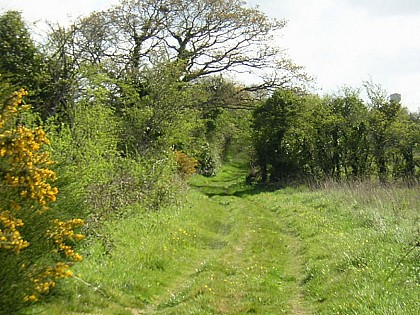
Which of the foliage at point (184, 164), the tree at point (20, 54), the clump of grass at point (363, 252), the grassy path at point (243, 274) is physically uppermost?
the tree at point (20, 54)

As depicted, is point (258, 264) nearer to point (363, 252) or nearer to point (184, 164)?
point (363, 252)

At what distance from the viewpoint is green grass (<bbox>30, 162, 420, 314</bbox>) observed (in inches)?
317

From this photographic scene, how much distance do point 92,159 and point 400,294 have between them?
8557mm

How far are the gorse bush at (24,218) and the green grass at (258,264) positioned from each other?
1.56 meters

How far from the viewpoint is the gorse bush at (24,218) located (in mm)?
5035

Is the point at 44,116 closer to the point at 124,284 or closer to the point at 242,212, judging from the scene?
the point at 242,212

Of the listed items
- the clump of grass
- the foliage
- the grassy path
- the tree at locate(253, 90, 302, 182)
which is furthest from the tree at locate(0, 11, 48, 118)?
the tree at locate(253, 90, 302, 182)

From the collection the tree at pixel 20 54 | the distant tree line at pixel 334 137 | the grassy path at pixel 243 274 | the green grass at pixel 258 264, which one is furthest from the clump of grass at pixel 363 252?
the distant tree line at pixel 334 137

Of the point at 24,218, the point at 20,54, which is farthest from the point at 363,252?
the point at 20,54

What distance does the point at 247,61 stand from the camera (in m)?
37.6

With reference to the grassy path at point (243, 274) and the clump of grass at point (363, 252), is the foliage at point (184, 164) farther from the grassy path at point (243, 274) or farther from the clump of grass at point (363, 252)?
the clump of grass at point (363, 252)

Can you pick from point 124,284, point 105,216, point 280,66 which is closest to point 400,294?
point 124,284

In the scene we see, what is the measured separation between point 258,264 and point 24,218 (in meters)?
6.86

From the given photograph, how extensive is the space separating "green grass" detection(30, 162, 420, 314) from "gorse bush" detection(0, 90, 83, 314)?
5.13ft
